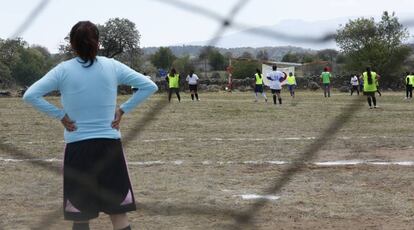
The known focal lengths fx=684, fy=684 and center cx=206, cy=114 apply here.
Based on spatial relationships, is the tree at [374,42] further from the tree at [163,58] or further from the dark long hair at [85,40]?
the dark long hair at [85,40]

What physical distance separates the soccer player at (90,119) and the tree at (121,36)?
2.33 ft

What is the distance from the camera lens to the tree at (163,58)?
248 centimetres

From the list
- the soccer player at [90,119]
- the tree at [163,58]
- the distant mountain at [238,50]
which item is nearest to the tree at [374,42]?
the distant mountain at [238,50]

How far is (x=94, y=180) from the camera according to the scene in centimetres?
339

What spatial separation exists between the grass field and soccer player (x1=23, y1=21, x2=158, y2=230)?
1.17ft

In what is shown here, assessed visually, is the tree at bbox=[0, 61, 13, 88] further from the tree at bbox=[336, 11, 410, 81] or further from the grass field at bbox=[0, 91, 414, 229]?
the tree at bbox=[336, 11, 410, 81]

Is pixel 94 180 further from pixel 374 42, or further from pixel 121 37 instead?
pixel 374 42

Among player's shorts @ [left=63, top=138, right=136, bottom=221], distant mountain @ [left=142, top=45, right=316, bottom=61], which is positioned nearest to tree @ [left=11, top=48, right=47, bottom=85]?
distant mountain @ [left=142, top=45, right=316, bottom=61]

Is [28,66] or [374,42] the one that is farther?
[374,42]

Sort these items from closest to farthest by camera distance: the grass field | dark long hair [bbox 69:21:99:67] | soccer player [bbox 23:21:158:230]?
dark long hair [bbox 69:21:99:67] < soccer player [bbox 23:21:158:230] < the grass field

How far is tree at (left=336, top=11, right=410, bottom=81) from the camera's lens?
2471 millimetres

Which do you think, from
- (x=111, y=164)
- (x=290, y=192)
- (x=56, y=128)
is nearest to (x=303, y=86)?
(x=56, y=128)

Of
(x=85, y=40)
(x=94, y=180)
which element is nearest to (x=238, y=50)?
(x=85, y=40)

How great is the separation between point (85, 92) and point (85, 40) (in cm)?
25
